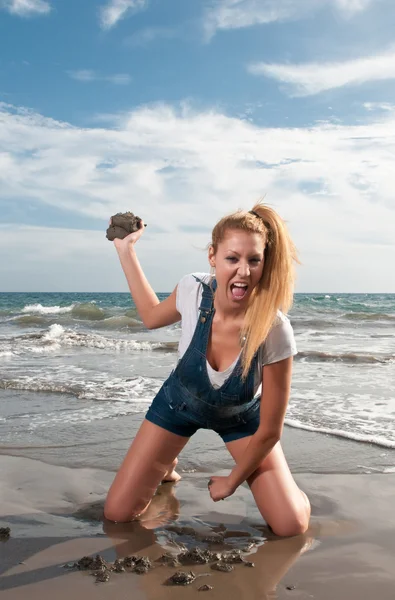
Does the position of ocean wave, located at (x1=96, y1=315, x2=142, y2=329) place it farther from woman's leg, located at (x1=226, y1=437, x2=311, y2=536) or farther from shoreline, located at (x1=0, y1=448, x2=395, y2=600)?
woman's leg, located at (x1=226, y1=437, x2=311, y2=536)

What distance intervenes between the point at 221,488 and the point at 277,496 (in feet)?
1.18

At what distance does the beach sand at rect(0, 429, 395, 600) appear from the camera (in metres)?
2.88

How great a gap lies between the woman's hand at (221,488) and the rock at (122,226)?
5.79ft

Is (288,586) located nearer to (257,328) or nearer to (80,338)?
(257,328)

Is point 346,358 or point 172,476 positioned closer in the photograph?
point 172,476

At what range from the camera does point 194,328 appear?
386 centimetres

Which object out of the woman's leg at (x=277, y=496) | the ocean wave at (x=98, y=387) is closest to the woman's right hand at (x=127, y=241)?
the woman's leg at (x=277, y=496)

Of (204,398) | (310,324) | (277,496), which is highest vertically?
(204,398)

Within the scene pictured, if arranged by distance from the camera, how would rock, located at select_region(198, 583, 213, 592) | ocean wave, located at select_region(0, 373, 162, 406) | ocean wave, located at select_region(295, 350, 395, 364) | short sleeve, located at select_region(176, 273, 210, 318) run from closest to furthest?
rock, located at select_region(198, 583, 213, 592)
short sleeve, located at select_region(176, 273, 210, 318)
ocean wave, located at select_region(0, 373, 162, 406)
ocean wave, located at select_region(295, 350, 395, 364)

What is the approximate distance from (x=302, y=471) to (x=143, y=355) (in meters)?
8.66

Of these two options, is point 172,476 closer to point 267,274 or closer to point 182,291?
point 182,291

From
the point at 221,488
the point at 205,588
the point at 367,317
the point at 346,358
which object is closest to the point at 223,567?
the point at 205,588

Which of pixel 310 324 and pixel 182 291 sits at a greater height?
pixel 182 291

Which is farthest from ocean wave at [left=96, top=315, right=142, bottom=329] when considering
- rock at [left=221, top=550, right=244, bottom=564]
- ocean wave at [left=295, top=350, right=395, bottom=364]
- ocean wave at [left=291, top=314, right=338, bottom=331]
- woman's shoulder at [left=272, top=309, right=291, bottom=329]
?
rock at [left=221, top=550, right=244, bottom=564]
